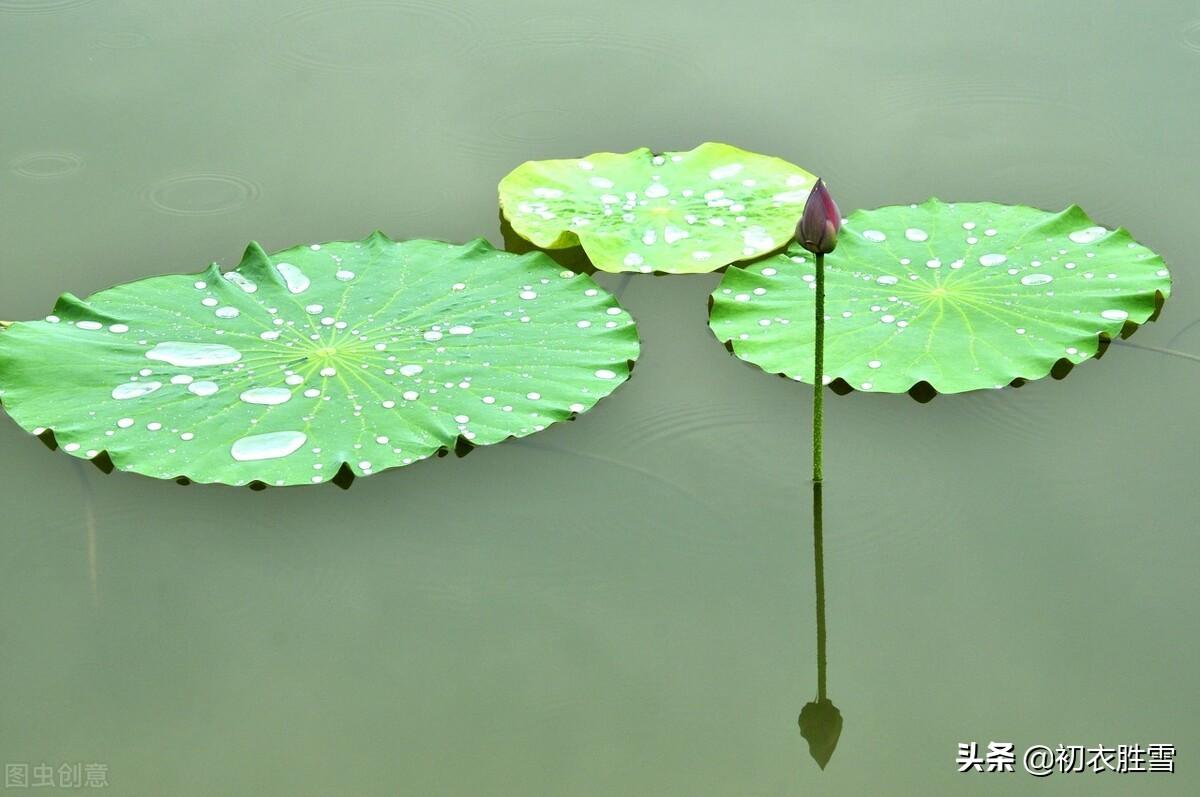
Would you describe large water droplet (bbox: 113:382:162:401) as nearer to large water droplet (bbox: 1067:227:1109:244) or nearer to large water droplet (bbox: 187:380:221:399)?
large water droplet (bbox: 187:380:221:399)

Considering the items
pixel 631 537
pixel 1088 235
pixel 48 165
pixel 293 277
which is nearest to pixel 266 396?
pixel 293 277

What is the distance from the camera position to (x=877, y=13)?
11.8 ft

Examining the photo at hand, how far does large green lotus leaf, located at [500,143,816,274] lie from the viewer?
8.77 feet

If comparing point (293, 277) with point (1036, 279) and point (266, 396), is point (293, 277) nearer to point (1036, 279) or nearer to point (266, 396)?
point (266, 396)

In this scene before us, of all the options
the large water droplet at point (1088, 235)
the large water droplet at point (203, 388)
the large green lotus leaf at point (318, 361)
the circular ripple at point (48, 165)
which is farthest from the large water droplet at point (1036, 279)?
the circular ripple at point (48, 165)

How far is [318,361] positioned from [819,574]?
2.97 ft

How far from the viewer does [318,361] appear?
2.42m

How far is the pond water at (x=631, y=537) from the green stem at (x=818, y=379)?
44 millimetres

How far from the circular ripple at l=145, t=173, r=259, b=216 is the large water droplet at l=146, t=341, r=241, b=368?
60 cm

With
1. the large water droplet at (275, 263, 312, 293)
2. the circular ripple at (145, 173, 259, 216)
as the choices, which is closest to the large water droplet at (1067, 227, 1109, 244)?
the large water droplet at (275, 263, 312, 293)

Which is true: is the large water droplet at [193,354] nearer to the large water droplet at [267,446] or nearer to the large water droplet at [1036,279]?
the large water droplet at [267,446]

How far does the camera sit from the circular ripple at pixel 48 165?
10.2ft

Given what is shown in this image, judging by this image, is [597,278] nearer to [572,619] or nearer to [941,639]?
[572,619]

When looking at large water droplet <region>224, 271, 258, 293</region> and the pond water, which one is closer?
the pond water
